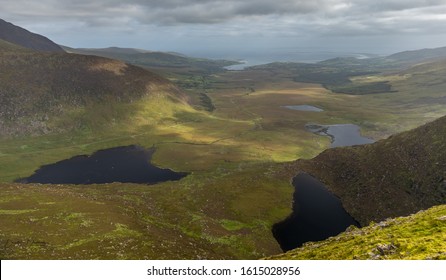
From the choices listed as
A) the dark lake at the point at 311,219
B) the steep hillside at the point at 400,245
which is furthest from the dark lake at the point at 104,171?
the steep hillside at the point at 400,245

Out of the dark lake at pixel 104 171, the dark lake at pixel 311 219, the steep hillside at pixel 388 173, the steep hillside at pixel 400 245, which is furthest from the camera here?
the dark lake at pixel 104 171

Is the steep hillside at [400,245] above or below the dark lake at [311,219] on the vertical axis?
above

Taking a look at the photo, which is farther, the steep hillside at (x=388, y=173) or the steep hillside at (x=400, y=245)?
the steep hillside at (x=388, y=173)

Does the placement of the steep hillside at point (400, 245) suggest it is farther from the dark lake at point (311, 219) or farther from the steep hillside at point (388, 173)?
the steep hillside at point (388, 173)

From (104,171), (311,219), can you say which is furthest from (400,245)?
(104,171)

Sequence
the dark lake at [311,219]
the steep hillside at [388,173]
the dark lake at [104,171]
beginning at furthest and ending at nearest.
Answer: the dark lake at [104,171] → the steep hillside at [388,173] → the dark lake at [311,219]

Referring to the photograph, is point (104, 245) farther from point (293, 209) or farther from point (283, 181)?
point (283, 181)
